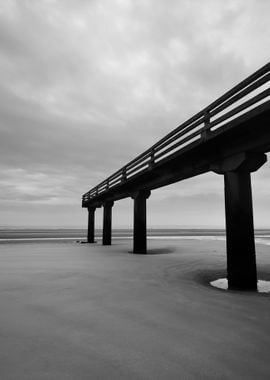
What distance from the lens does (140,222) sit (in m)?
13.0

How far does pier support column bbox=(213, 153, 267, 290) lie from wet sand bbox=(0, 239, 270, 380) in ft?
2.19

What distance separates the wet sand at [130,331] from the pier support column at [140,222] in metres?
7.05

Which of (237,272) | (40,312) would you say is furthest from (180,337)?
(237,272)

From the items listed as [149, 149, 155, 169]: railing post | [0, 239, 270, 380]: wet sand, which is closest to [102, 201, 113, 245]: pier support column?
[149, 149, 155, 169]: railing post

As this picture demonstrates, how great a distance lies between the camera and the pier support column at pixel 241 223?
587cm

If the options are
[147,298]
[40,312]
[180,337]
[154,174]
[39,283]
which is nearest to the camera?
[180,337]

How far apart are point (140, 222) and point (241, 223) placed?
24.4 ft

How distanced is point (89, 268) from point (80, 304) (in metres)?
3.62

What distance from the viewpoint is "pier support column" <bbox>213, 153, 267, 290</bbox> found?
19.2 ft

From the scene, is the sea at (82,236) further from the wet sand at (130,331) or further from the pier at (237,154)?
the wet sand at (130,331)

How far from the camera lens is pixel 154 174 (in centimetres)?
1077

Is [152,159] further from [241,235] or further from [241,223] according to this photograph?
[241,235]

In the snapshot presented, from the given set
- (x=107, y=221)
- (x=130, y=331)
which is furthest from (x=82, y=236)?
(x=130, y=331)

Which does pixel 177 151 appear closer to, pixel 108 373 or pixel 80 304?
pixel 80 304
